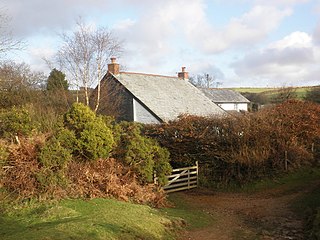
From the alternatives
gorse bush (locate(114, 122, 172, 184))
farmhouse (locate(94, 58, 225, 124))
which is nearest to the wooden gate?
gorse bush (locate(114, 122, 172, 184))

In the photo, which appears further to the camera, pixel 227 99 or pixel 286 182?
pixel 227 99

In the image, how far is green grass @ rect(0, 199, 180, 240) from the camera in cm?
831

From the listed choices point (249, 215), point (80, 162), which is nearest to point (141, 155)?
point (80, 162)

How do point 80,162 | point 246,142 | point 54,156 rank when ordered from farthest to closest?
1. point 246,142
2. point 80,162
3. point 54,156

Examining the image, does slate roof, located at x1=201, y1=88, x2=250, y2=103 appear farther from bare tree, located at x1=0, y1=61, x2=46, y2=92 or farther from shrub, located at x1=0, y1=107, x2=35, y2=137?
shrub, located at x1=0, y1=107, x2=35, y2=137

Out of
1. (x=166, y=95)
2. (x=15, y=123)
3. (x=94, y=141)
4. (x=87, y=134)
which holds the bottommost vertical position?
(x=94, y=141)

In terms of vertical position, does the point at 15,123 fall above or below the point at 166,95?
below

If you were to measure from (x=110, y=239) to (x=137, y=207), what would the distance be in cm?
372

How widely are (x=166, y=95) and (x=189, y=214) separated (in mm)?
19365

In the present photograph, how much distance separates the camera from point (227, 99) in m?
50.6

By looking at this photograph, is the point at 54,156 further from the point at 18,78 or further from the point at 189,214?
the point at 18,78

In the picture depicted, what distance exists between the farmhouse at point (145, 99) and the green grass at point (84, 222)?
1625cm

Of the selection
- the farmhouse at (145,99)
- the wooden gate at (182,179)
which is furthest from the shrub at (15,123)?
the farmhouse at (145,99)

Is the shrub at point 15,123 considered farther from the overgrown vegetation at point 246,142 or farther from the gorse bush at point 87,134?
the overgrown vegetation at point 246,142
